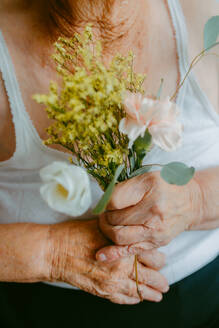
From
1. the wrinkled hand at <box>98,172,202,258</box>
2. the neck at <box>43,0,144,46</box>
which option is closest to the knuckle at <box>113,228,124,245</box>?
the wrinkled hand at <box>98,172,202,258</box>

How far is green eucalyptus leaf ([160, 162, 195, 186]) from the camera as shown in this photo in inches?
23.0

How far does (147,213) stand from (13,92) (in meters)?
0.63

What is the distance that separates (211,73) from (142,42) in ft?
1.05

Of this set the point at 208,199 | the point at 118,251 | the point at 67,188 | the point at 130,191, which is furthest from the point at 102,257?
the point at 67,188

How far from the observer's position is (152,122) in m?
0.57

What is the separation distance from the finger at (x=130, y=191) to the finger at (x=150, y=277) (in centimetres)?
33

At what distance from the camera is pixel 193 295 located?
114cm

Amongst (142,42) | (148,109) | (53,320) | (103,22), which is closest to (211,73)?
(142,42)

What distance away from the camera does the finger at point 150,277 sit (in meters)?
1.02

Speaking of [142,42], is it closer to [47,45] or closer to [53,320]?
[47,45]

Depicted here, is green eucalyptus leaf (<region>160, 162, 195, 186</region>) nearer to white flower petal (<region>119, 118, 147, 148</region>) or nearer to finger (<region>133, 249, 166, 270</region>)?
white flower petal (<region>119, 118, 147, 148</region>)

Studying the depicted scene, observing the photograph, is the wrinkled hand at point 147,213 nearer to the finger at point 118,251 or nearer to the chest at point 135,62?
the finger at point 118,251

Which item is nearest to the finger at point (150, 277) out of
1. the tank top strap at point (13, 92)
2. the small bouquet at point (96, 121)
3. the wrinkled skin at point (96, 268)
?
the wrinkled skin at point (96, 268)

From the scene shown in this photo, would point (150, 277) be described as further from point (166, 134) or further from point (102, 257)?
point (166, 134)
